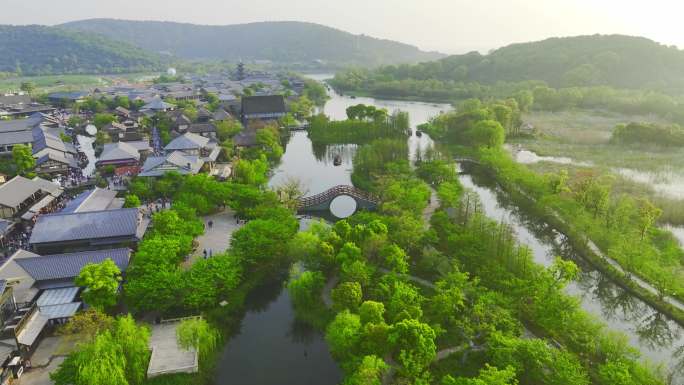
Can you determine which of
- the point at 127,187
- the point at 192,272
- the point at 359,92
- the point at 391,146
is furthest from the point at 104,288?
the point at 359,92

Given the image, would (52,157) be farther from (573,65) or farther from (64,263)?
(573,65)

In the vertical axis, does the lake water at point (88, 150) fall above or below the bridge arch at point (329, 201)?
below

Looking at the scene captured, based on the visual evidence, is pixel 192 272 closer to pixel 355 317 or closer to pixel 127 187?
pixel 355 317

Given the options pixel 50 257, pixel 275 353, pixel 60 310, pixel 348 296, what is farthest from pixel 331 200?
pixel 60 310

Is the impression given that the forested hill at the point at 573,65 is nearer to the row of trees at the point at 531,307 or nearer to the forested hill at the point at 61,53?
the row of trees at the point at 531,307

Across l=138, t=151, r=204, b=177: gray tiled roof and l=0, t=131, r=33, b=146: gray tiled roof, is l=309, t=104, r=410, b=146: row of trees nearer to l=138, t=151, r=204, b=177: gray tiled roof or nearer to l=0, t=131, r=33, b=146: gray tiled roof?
l=138, t=151, r=204, b=177: gray tiled roof

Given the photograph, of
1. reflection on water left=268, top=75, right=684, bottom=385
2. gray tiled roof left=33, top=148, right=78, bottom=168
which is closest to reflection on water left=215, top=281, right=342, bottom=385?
reflection on water left=268, top=75, right=684, bottom=385

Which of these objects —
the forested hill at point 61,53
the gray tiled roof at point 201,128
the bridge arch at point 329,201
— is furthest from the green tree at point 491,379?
the forested hill at point 61,53

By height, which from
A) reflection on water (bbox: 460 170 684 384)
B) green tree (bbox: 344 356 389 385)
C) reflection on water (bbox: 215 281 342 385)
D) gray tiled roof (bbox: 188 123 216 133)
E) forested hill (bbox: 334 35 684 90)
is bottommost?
reflection on water (bbox: 215 281 342 385)
